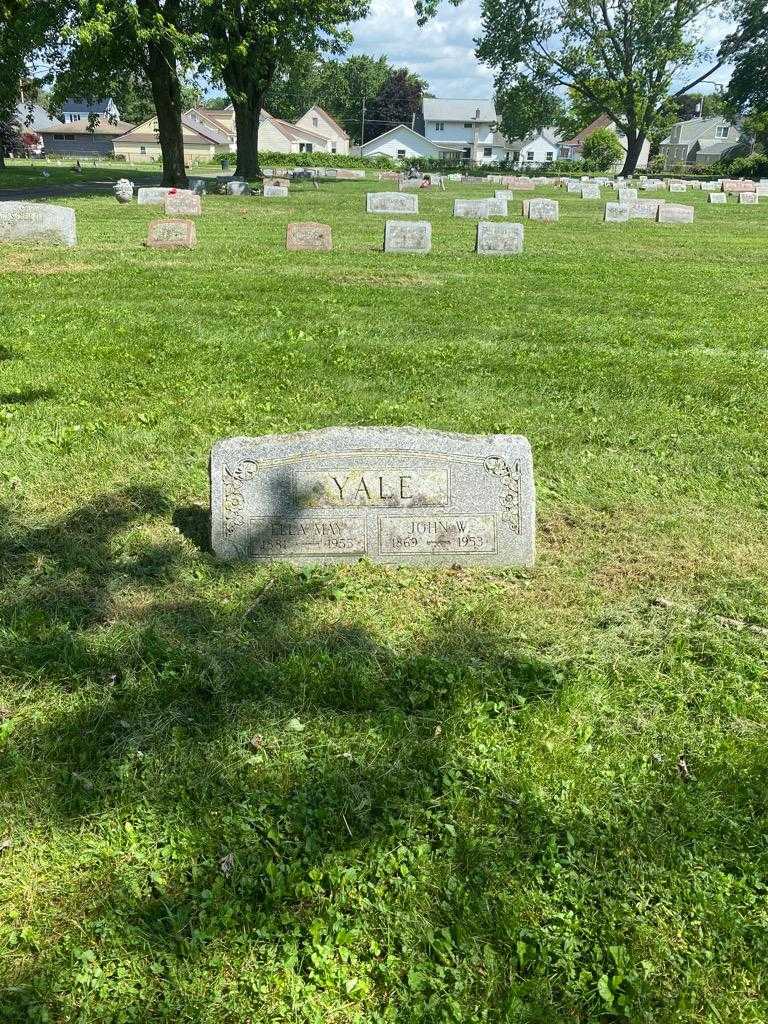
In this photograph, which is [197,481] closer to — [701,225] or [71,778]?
[71,778]

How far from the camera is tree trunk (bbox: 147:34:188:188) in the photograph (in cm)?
2983

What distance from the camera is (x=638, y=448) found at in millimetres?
6262

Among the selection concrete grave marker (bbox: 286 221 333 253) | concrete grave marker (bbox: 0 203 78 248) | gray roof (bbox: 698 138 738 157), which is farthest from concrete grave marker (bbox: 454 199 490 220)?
gray roof (bbox: 698 138 738 157)

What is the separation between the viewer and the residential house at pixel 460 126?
10800 centimetres

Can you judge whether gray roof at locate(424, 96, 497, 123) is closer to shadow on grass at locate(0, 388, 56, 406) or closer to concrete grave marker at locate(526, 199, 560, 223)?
concrete grave marker at locate(526, 199, 560, 223)

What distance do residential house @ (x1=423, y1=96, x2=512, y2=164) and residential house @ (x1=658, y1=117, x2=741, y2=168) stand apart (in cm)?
2247

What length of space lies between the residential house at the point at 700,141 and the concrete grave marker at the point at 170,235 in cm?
9478

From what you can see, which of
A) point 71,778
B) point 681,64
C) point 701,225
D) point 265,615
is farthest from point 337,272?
point 681,64

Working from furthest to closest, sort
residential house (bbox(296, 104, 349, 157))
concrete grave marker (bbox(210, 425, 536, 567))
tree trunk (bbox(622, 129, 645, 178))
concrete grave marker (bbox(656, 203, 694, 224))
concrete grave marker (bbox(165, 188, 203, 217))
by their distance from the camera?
residential house (bbox(296, 104, 349, 157))
tree trunk (bbox(622, 129, 645, 178))
concrete grave marker (bbox(656, 203, 694, 224))
concrete grave marker (bbox(165, 188, 203, 217))
concrete grave marker (bbox(210, 425, 536, 567))

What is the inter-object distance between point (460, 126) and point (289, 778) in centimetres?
12085

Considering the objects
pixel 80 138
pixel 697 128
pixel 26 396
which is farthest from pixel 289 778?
pixel 80 138

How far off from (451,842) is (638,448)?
4.36 m

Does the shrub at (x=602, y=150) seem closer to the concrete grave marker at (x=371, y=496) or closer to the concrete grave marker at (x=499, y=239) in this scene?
the concrete grave marker at (x=499, y=239)

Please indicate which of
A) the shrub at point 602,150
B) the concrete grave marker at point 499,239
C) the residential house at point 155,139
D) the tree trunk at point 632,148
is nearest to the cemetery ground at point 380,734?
the concrete grave marker at point 499,239
